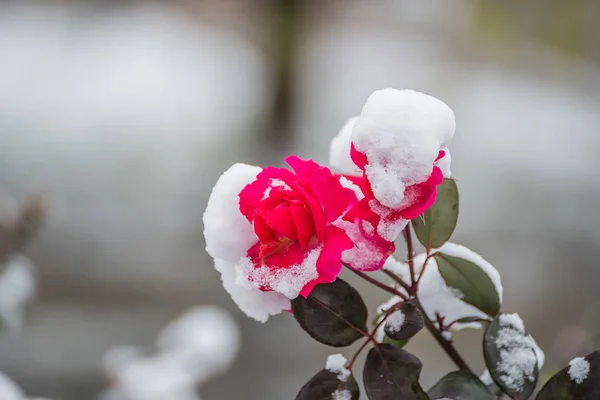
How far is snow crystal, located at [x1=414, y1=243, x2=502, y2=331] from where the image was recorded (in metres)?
0.35

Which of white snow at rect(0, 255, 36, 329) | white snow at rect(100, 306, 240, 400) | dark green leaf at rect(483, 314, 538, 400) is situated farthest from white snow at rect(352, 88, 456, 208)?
white snow at rect(100, 306, 240, 400)

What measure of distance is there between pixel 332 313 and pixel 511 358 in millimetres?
94

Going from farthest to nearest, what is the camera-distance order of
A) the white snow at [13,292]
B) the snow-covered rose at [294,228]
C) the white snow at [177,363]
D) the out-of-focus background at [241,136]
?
the out-of-focus background at [241,136], the white snow at [177,363], the white snow at [13,292], the snow-covered rose at [294,228]

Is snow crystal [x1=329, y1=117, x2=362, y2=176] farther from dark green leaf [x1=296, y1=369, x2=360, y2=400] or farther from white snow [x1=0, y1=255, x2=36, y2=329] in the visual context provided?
white snow [x1=0, y1=255, x2=36, y2=329]

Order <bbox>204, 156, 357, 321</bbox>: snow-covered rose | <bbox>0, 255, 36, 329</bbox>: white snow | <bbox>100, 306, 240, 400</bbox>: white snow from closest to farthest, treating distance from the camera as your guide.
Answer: <bbox>204, 156, 357, 321</bbox>: snow-covered rose < <bbox>0, 255, 36, 329</bbox>: white snow < <bbox>100, 306, 240, 400</bbox>: white snow

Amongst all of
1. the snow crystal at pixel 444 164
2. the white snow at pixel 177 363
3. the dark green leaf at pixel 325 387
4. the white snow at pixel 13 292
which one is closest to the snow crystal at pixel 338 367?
the dark green leaf at pixel 325 387

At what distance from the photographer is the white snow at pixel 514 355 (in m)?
0.32

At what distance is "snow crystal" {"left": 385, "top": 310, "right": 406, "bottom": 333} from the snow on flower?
4 centimetres

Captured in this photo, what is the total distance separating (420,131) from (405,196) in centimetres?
3

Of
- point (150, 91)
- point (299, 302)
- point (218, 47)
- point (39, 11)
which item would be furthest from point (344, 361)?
point (39, 11)

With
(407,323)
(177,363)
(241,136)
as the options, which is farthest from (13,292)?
(241,136)

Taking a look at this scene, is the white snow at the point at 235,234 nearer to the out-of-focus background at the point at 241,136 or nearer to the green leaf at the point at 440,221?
the green leaf at the point at 440,221

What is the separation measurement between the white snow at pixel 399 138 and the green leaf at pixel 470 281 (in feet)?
0.25

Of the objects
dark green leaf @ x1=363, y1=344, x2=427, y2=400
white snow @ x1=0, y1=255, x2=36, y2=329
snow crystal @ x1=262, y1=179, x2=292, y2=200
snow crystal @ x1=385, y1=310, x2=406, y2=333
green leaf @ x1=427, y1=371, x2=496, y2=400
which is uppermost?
snow crystal @ x1=262, y1=179, x2=292, y2=200
